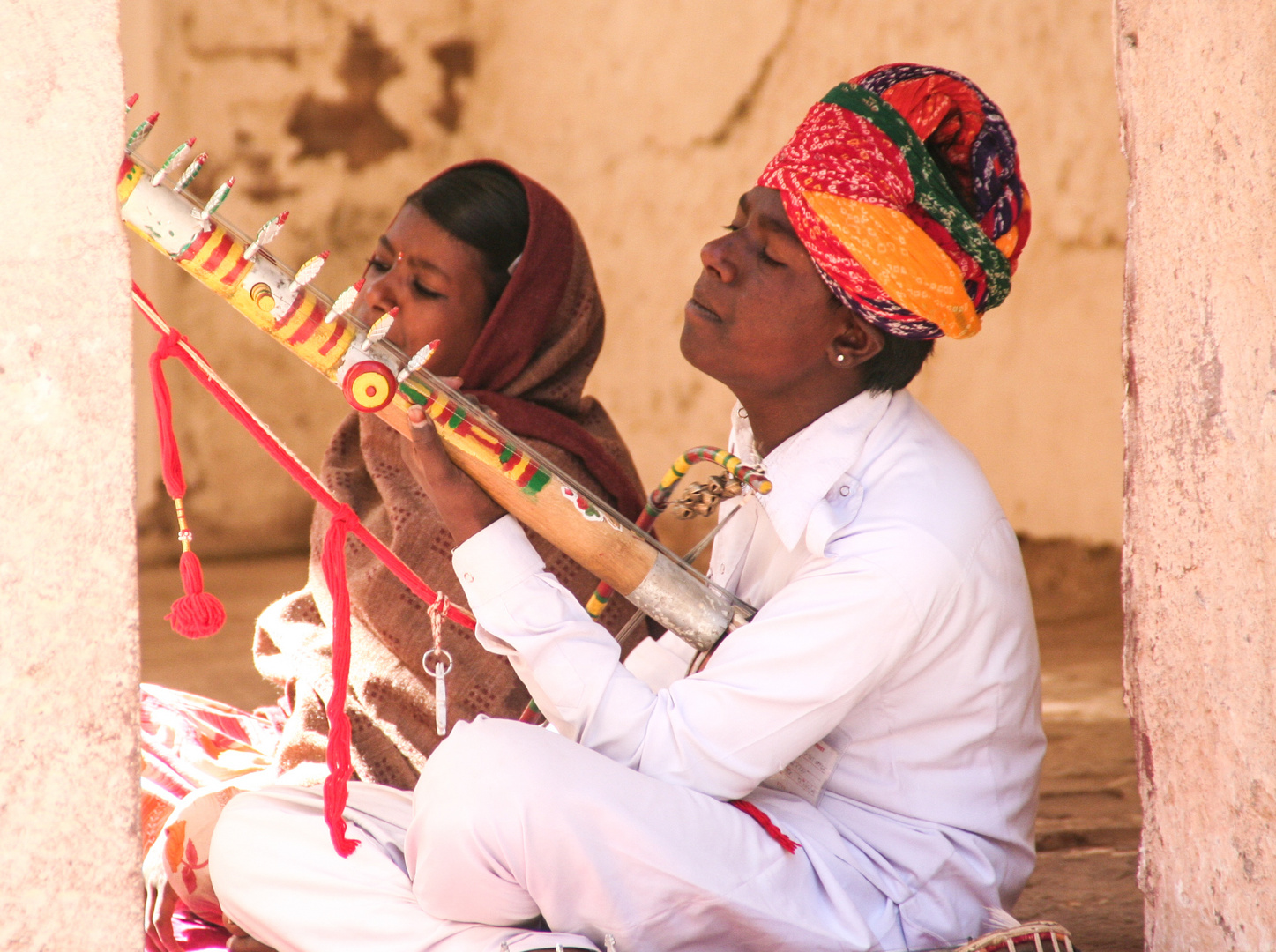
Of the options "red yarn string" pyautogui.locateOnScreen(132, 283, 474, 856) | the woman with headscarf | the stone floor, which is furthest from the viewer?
the stone floor

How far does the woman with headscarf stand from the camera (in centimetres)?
260

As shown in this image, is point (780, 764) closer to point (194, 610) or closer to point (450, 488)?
point (450, 488)

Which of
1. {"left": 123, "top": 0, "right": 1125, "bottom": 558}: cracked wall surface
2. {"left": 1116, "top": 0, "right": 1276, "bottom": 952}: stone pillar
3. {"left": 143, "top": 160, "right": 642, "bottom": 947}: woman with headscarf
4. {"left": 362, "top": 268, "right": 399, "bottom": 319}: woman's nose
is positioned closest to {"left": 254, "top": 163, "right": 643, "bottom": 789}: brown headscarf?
{"left": 143, "top": 160, "right": 642, "bottom": 947}: woman with headscarf

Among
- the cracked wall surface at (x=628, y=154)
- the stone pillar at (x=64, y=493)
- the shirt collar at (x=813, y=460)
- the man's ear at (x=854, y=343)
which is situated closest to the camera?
the stone pillar at (x=64, y=493)

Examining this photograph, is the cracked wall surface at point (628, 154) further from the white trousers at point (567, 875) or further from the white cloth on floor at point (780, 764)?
the white trousers at point (567, 875)

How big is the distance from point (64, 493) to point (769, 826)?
1001 millimetres

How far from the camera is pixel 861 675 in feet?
6.35

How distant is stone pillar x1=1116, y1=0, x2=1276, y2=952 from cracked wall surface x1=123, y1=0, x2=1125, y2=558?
4177mm

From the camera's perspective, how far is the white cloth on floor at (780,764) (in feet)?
6.10

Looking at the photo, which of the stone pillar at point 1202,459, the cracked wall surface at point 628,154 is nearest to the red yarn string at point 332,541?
the stone pillar at point 1202,459

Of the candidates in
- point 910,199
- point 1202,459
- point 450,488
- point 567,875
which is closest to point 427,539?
point 450,488

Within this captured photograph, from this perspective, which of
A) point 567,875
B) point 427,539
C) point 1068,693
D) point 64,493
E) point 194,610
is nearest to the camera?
point 64,493

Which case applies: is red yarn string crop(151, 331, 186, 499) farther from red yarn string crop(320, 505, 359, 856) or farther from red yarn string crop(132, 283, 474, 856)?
red yarn string crop(320, 505, 359, 856)

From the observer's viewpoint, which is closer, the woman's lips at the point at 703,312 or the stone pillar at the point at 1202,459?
the stone pillar at the point at 1202,459
